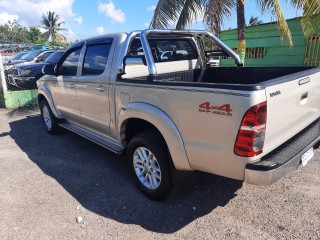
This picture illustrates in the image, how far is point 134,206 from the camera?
328 centimetres

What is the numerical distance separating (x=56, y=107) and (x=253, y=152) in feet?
14.0

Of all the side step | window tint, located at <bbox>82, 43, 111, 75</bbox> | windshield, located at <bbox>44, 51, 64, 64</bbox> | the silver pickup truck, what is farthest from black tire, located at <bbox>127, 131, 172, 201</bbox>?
windshield, located at <bbox>44, 51, 64, 64</bbox>

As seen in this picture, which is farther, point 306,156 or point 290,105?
point 306,156

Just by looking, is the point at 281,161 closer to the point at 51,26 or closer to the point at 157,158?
the point at 157,158

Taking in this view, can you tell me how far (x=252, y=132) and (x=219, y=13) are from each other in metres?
5.16

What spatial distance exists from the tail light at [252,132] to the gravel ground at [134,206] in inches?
37.2

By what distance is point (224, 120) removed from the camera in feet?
7.71

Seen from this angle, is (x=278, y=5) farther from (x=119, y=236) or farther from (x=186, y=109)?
(x=119, y=236)

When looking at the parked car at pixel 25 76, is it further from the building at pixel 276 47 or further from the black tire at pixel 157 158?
the black tire at pixel 157 158

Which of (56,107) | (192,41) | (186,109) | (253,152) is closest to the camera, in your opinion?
(253,152)

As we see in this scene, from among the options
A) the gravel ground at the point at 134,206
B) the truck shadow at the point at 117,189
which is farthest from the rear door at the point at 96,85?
the gravel ground at the point at 134,206

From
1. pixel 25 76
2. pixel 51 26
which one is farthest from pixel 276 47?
pixel 51 26

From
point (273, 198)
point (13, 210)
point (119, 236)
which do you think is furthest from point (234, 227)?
point (13, 210)

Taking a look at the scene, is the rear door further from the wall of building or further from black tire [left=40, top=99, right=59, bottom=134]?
the wall of building
